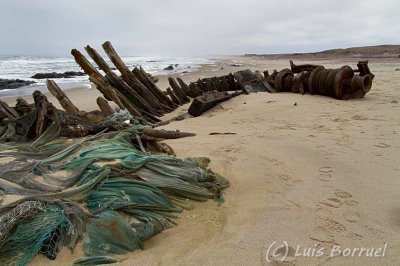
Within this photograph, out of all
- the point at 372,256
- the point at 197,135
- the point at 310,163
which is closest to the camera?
the point at 372,256

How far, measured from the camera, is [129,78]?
970 cm

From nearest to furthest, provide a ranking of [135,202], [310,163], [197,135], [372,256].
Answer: [372,256] < [135,202] < [310,163] < [197,135]

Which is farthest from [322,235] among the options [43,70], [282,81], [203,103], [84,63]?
[43,70]

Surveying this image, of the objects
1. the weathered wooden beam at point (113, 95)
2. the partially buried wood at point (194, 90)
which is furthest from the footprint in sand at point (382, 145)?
the partially buried wood at point (194, 90)

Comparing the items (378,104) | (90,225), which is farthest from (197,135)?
(378,104)

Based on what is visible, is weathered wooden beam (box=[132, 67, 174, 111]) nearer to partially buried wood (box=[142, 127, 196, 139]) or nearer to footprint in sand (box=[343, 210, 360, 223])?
partially buried wood (box=[142, 127, 196, 139])

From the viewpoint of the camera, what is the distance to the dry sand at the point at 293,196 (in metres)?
2.59

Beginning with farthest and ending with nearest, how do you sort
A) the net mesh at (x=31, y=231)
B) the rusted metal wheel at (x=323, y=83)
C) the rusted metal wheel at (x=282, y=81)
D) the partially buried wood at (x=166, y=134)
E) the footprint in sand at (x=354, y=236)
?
the rusted metal wheel at (x=282, y=81)
the rusted metal wheel at (x=323, y=83)
the partially buried wood at (x=166, y=134)
the footprint in sand at (x=354, y=236)
the net mesh at (x=31, y=231)

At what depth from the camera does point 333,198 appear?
3.40 meters

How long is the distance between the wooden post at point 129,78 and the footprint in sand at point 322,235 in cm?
769

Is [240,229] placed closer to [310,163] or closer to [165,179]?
[165,179]

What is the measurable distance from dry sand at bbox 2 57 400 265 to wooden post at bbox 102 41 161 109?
10.9ft

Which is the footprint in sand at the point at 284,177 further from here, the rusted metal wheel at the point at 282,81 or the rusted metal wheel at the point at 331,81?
the rusted metal wheel at the point at 282,81

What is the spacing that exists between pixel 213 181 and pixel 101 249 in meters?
1.52
